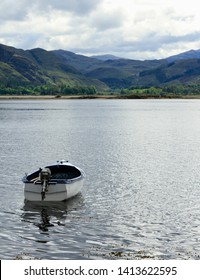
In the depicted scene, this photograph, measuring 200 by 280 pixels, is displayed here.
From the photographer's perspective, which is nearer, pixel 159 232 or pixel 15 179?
pixel 159 232

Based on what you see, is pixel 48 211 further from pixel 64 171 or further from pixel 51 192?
pixel 64 171

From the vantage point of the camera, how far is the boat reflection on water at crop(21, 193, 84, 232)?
3369 cm

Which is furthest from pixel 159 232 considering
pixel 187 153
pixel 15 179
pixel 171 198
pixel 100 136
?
pixel 100 136

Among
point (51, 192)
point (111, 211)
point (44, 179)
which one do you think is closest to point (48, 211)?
point (51, 192)

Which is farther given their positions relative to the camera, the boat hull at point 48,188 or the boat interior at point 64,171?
the boat interior at point 64,171

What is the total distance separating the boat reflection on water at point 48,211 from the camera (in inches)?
1326

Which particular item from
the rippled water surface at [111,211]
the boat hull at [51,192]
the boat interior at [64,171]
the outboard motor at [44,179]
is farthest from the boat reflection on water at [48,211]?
the boat interior at [64,171]

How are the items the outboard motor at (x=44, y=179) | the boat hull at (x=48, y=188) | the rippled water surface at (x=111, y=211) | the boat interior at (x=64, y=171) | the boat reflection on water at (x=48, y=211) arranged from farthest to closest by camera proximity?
the boat interior at (x=64, y=171), the boat hull at (x=48, y=188), the outboard motor at (x=44, y=179), the boat reflection on water at (x=48, y=211), the rippled water surface at (x=111, y=211)

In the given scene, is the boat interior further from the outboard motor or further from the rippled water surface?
the outboard motor

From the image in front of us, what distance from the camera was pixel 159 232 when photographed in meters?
30.9

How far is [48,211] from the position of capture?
3725 centimetres

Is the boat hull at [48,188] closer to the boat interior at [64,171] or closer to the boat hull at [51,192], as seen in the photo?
the boat hull at [51,192]

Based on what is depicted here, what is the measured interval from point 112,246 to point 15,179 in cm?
2505
